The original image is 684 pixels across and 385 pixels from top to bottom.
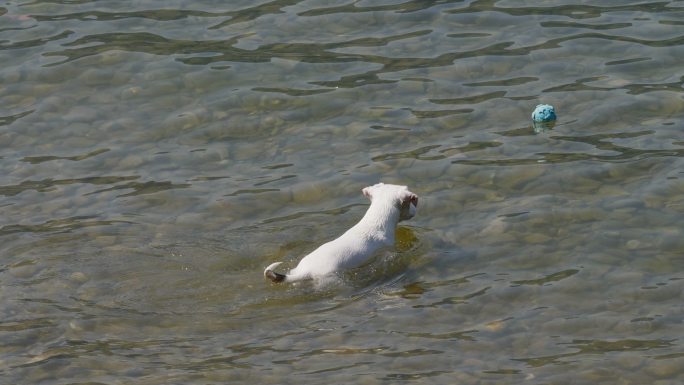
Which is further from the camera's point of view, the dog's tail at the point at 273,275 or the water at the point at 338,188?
the dog's tail at the point at 273,275

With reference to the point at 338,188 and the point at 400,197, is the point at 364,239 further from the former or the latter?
the point at 338,188

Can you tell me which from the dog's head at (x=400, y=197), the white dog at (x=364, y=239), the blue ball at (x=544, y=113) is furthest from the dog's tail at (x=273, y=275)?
the blue ball at (x=544, y=113)

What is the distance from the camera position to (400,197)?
1098cm

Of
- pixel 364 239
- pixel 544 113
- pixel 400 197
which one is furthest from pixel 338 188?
pixel 544 113

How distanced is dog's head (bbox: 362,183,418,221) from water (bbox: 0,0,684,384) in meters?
0.27

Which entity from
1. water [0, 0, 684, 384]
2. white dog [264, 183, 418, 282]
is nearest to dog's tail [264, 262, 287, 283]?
white dog [264, 183, 418, 282]

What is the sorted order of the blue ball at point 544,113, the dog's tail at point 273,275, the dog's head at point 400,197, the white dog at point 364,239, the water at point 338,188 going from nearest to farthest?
1. the water at point 338,188
2. the dog's tail at point 273,275
3. the white dog at point 364,239
4. the dog's head at point 400,197
5. the blue ball at point 544,113

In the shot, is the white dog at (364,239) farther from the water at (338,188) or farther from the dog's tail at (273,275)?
the water at (338,188)

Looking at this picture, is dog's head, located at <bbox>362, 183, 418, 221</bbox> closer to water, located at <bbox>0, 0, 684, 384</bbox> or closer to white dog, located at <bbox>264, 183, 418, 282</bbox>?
white dog, located at <bbox>264, 183, 418, 282</bbox>

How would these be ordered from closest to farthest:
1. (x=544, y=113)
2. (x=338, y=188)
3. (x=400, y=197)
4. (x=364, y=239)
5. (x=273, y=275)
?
(x=273, y=275)
(x=364, y=239)
(x=400, y=197)
(x=338, y=188)
(x=544, y=113)

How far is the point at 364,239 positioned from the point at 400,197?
65 centimetres

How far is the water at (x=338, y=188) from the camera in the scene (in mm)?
9266

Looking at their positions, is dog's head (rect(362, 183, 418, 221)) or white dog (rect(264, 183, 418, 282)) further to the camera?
dog's head (rect(362, 183, 418, 221))

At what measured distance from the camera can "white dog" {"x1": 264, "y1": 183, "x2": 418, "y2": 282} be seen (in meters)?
9.98
